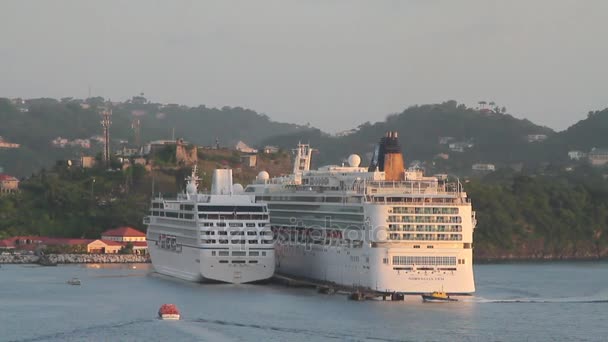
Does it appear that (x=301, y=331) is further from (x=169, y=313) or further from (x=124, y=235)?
(x=124, y=235)

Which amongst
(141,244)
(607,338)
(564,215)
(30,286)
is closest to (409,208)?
(607,338)

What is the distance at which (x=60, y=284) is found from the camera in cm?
7638

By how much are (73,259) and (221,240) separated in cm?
3410

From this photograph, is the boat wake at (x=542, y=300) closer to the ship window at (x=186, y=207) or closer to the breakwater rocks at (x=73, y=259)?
the ship window at (x=186, y=207)

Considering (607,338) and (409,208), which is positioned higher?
(409,208)

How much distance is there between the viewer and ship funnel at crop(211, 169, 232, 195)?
260ft

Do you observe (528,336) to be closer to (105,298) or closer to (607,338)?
(607,338)

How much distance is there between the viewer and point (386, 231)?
6222cm

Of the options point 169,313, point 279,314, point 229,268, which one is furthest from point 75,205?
point 169,313

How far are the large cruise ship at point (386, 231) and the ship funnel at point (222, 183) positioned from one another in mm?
6149

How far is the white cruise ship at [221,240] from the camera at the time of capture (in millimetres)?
69375

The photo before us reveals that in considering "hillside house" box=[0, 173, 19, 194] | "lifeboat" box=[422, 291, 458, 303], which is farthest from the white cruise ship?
"hillside house" box=[0, 173, 19, 194]

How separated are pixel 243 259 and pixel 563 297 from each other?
50.5 feet

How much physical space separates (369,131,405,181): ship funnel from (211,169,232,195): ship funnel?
10.8 m
